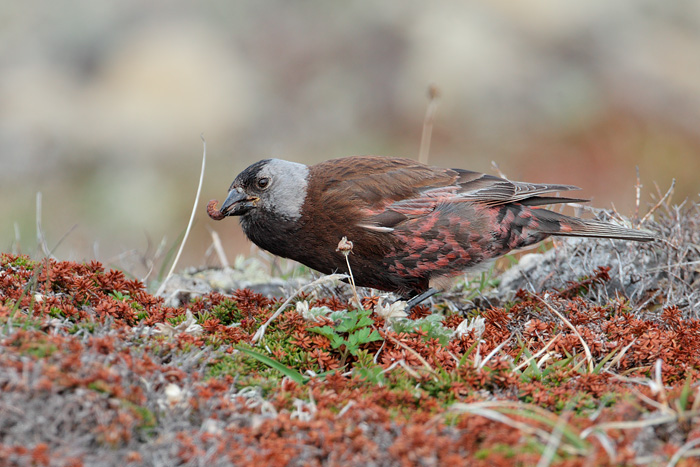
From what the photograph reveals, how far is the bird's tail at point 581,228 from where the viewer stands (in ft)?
15.1

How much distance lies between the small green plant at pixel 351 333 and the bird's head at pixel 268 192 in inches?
59.1

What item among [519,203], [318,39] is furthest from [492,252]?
[318,39]

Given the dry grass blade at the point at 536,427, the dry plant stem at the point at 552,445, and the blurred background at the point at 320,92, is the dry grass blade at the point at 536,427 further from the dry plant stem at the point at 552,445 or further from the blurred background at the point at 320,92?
the blurred background at the point at 320,92

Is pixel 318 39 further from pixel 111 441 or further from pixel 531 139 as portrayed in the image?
pixel 111 441

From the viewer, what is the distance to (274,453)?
220 cm

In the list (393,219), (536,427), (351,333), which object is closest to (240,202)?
(393,219)

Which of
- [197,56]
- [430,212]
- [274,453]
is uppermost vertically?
[197,56]

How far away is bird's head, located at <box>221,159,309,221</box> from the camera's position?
15.4 ft

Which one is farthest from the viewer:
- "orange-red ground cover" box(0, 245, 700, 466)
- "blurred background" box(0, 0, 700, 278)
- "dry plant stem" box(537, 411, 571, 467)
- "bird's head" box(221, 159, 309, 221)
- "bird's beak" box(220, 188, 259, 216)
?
"blurred background" box(0, 0, 700, 278)

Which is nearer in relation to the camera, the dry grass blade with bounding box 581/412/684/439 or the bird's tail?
the dry grass blade with bounding box 581/412/684/439

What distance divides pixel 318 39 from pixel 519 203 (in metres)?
7.15

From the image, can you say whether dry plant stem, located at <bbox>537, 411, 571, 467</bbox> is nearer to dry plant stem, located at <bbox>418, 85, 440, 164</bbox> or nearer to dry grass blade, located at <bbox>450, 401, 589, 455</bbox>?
dry grass blade, located at <bbox>450, 401, 589, 455</bbox>

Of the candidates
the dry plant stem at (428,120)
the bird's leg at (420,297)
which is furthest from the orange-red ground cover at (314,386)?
the dry plant stem at (428,120)

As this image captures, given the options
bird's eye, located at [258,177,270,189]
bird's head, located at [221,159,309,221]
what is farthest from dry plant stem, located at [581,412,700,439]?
bird's eye, located at [258,177,270,189]
